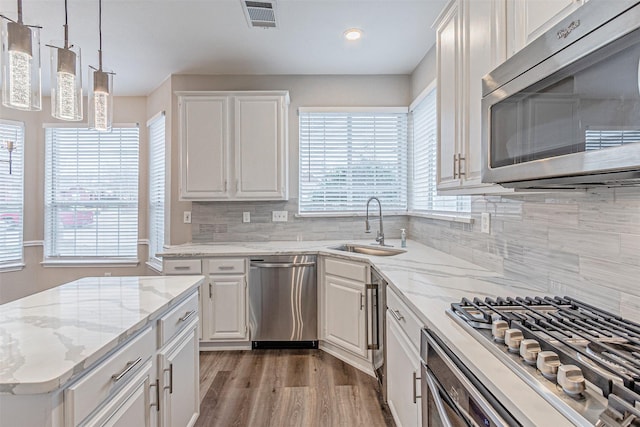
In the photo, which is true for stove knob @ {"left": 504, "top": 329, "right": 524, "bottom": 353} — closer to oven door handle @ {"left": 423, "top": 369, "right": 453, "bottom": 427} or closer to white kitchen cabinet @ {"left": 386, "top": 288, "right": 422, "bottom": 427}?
oven door handle @ {"left": 423, "top": 369, "right": 453, "bottom": 427}

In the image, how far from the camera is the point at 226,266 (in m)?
3.03

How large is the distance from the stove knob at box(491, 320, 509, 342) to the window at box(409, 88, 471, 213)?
1.76 m

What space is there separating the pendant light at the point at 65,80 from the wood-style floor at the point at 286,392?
72.2 inches

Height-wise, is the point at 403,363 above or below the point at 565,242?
below

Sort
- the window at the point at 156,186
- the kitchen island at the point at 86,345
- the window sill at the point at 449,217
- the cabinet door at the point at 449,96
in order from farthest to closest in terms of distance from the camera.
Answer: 1. the window at the point at 156,186
2. the window sill at the point at 449,217
3. the cabinet door at the point at 449,96
4. the kitchen island at the point at 86,345

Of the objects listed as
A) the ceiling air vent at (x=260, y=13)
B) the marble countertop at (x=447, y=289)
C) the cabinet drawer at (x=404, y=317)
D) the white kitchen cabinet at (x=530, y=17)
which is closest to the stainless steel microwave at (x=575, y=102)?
the white kitchen cabinet at (x=530, y=17)

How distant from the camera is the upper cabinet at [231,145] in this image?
3350 millimetres

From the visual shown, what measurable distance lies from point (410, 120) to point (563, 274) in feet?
8.32

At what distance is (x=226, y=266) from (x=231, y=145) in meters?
1.17

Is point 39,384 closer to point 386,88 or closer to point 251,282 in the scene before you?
point 251,282

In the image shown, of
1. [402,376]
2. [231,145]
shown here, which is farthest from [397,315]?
[231,145]

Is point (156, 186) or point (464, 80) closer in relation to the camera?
point (464, 80)

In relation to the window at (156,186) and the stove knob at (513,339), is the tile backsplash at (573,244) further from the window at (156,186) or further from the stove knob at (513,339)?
the window at (156,186)

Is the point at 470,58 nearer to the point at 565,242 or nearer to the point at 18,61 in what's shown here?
the point at 565,242
